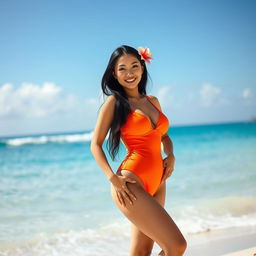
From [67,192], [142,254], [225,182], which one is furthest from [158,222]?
[225,182]

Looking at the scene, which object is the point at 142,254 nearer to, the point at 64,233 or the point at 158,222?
the point at 158,222

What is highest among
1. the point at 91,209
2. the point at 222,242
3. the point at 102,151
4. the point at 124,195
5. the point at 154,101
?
the point at 154,101

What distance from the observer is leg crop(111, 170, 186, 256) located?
2.41m

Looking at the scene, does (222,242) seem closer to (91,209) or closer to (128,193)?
(128,193)

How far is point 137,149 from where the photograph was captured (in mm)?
2758

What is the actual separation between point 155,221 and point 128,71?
1.26 meters

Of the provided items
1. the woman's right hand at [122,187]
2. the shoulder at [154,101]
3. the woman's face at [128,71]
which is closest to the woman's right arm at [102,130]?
the woman's right hand at [122,187]

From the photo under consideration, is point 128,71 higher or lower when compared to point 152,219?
higher

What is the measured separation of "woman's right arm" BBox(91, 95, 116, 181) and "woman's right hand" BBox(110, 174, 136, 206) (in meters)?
0.12

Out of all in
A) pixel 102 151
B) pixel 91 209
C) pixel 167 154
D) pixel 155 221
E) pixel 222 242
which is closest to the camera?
pixel 155 221

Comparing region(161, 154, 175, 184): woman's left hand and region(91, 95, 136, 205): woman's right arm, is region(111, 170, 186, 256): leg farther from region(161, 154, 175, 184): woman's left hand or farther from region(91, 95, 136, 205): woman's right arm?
region(161, 154, 175, 184): woman's left hand

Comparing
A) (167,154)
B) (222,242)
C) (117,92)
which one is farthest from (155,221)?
(222,242)

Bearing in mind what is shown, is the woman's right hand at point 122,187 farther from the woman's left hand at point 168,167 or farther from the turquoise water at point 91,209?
the turquoise water at point 91,209

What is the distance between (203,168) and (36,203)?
6.17 metres
